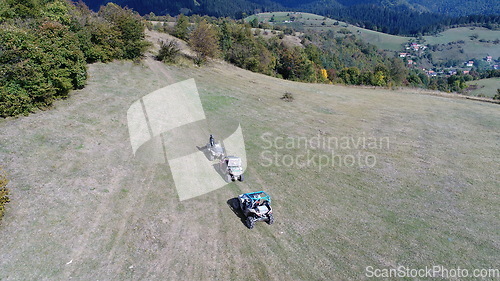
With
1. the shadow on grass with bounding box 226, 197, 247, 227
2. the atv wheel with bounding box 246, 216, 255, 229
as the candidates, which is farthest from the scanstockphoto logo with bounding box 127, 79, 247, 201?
the atv wheel with bounding box 246, 216, 255, 229

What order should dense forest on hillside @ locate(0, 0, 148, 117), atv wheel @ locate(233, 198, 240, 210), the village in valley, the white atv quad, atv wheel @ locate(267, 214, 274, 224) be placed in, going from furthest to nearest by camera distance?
1. the village in valley
2. dense forest on hillside @ locate(0, 0, 148, 117)
3. the white atv quad
4. atv wheel @ locate(233, 198, 240, 210)
5. atv wheel @ locate(267, 214, 274, 224)

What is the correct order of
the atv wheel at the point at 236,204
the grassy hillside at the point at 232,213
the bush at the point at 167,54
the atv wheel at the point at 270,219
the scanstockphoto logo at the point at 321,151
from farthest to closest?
1. the bush at the point at 167,54
2. the scanstockphoto logo at the point at 321,151
3. the atv wheel at the point at 236,204
4. the atv wheel at the point at 270,219
5. the grassy hillside at the point at 232,213

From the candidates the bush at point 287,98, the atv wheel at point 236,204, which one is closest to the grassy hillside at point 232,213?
the atv wheel at point 236,204

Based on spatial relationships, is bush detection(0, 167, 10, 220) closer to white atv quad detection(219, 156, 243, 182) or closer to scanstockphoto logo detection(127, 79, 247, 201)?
scanstockphoto logo detection(127, 79, 247, 201)

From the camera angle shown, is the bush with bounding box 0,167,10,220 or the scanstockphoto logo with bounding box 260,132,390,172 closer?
the bush with bounding box 0,167,10,220

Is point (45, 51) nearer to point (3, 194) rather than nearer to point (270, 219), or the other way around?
point (3, 194)

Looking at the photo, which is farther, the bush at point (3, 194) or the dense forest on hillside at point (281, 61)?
the dense forest on hillside at point (281, 61)

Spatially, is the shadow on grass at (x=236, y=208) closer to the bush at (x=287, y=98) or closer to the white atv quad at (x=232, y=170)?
the white atv quad at (x=232, y=170)
